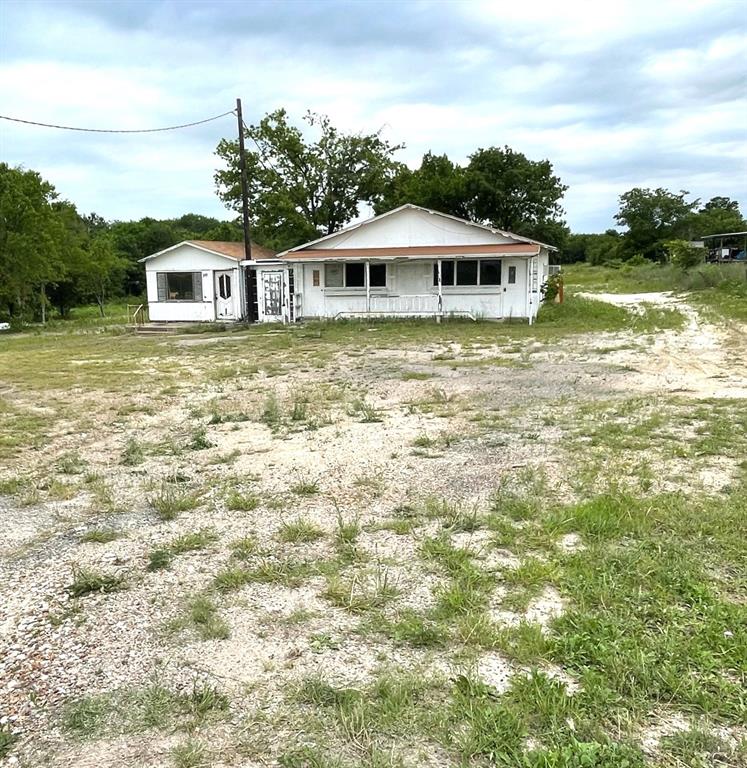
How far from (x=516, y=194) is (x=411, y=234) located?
19.3 metres

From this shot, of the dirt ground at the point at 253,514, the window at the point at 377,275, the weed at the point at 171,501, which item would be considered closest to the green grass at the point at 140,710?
the dirt ground at the point at 253,514

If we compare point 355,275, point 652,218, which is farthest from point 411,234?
point 652,218

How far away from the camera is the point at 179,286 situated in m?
23.1

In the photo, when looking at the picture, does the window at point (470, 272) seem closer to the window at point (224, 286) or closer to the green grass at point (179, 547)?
the window at point (224, 286)

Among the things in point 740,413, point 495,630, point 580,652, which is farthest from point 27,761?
point 740,413

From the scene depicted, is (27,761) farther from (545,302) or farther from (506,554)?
(545,302)

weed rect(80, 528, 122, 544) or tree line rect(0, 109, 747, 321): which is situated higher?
tree line rect(0, 109, 747, 321)

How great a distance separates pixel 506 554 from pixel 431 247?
60.4 feet

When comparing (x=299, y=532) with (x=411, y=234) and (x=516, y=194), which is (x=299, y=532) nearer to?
(x=411, y=234)

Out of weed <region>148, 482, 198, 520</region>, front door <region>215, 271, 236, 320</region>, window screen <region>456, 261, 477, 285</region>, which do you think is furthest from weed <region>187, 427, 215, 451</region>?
front door <region>215, 271, 236, 320</region>

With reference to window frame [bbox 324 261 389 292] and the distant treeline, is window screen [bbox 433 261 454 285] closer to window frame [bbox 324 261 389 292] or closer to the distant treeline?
window frame [bbox 324 261 389 292]

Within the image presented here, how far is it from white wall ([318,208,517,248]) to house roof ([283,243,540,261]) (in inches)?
11.9

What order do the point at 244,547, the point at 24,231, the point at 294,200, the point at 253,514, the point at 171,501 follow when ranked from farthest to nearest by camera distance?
the point at 294,200
the point at 24,231
the point at 171,501
the point at 253,514
the point at 244,547

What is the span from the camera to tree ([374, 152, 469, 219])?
3497cm
